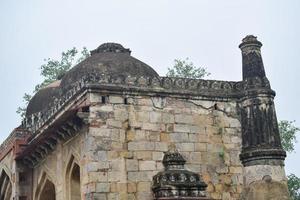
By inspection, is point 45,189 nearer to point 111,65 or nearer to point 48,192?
point 48,192

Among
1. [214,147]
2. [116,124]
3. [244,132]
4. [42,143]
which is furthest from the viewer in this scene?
[42,143]

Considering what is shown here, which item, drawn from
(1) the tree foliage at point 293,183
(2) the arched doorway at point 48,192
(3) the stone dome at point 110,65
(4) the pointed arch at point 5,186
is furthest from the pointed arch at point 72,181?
(1) the tree foliage at point 293,183

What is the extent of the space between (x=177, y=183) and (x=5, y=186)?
6039 mm

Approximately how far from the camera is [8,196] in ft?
45.4

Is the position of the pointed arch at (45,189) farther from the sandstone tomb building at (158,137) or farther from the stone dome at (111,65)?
the stone dome at (111,65)

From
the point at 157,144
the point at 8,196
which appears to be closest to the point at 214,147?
the point at 157,144

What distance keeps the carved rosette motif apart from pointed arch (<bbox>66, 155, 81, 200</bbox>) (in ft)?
6.08

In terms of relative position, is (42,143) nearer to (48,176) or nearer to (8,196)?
(48,176)

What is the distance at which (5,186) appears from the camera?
13.8 meters

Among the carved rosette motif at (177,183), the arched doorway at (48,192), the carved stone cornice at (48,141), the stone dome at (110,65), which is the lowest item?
the carved rosette motif at (177,183)

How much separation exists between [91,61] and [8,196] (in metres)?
4.29

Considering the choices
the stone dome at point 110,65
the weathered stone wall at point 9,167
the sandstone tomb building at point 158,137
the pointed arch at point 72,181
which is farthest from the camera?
the weathered stone wall at point 9,167

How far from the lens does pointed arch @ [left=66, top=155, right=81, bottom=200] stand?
1092 cm

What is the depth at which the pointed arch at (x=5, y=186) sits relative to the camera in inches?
534
